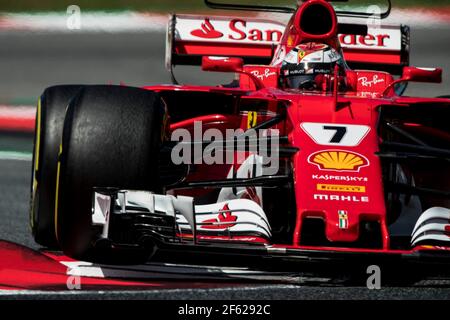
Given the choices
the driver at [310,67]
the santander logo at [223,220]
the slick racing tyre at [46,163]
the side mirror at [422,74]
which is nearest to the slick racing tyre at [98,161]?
the slick racing tyre at [46,163]

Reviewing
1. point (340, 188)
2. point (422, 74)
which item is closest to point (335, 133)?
point (340, 188)

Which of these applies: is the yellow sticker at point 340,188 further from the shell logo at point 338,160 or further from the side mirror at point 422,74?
the side mirror at point 422,74

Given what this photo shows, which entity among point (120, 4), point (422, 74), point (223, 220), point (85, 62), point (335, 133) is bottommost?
point (223, 220)

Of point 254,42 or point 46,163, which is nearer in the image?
point 46,163

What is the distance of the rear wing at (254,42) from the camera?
22.9 feet

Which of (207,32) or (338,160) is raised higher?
(207,32)

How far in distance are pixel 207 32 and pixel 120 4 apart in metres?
1.72

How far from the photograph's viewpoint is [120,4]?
8492 millimetres

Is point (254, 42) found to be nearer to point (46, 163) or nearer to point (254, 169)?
point (254, 169)

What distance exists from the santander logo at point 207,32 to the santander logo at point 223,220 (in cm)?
281

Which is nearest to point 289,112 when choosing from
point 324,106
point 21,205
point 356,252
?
point 324,106

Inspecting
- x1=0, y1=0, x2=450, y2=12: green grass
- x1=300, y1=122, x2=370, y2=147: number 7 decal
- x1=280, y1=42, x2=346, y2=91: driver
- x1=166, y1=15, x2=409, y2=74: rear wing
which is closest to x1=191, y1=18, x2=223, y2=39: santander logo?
x1=166, y1=15, x2=409, y2=74: rear wing
